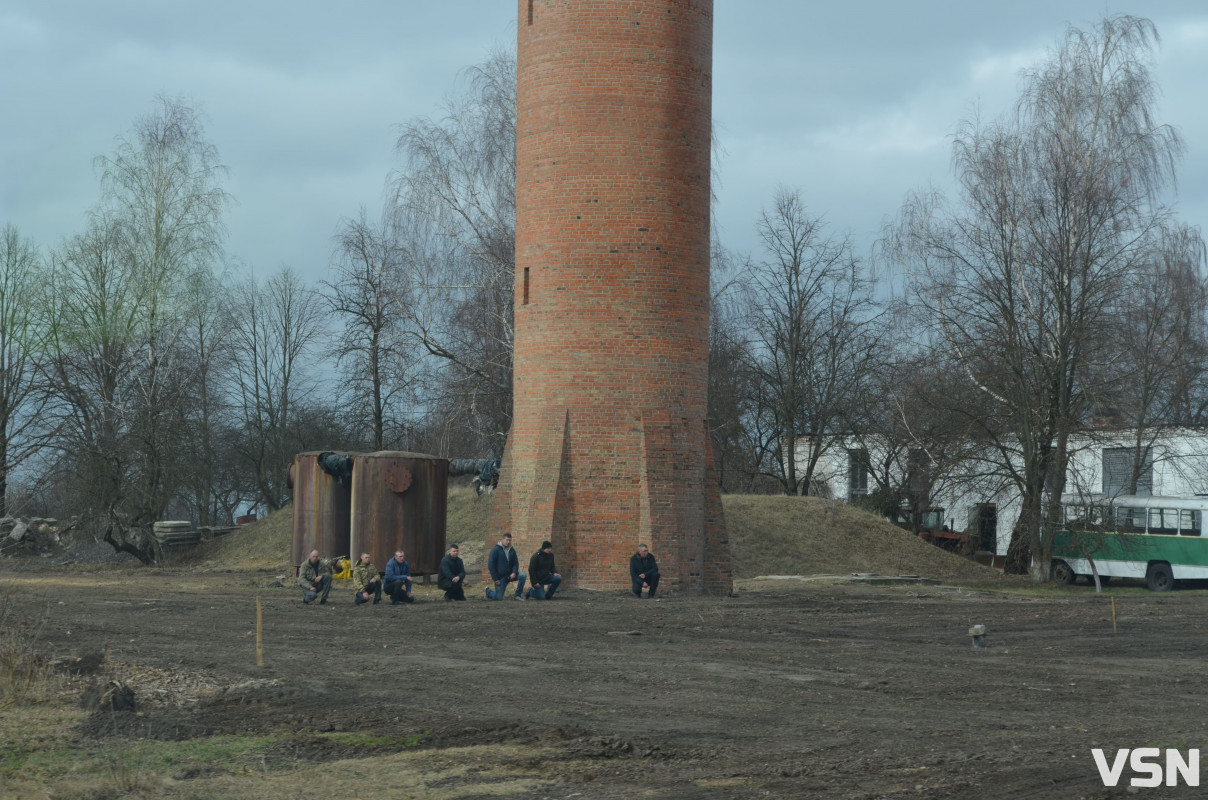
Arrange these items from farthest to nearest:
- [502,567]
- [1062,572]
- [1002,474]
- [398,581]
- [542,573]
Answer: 1. [1062,572]
2. [1002,474]
3. [502,567]
4. [542,573]
5. [398,581]

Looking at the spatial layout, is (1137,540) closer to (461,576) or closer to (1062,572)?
(1062,572)

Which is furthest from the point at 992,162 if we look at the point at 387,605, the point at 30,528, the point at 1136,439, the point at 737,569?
the point at 30,528

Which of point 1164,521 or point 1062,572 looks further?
point 1062,572

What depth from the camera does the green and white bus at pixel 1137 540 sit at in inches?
1196

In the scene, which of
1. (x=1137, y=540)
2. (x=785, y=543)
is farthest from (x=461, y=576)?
(x=1137, y=540)

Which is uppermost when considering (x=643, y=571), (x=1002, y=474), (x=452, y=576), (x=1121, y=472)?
(x=1121, y=472)

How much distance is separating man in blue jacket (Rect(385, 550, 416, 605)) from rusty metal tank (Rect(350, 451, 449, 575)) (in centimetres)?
446

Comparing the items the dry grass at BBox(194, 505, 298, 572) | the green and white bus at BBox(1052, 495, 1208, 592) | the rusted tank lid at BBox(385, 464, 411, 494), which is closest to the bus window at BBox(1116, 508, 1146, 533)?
the green and white bus at BBox(1052, 495, 1208, 592)

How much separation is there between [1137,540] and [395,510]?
17248mm

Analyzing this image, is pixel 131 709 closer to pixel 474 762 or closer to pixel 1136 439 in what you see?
pixel 474 762

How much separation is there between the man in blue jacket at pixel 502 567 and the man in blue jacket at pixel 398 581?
144cm

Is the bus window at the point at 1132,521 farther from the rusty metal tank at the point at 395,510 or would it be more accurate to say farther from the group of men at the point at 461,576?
the rusty metal tank at the point at 395,510

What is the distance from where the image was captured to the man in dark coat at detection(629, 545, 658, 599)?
21.9 m

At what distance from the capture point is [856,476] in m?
51.3
